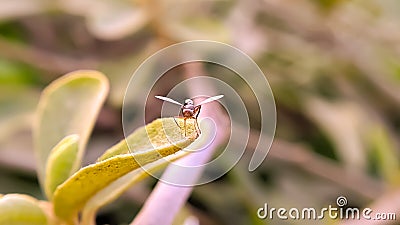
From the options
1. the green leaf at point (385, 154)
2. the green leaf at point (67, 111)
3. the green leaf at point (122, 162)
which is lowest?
the green leaf at point (122, 162)

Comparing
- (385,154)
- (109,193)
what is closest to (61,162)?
(109,193)

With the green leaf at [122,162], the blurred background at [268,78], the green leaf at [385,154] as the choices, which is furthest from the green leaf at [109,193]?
the green leaf at [385,154]

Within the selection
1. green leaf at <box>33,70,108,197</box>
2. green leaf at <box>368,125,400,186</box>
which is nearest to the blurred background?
green leaf at <box>368,125,400,186</box>

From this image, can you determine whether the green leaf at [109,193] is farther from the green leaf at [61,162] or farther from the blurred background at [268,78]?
the blurred background at [268,78]

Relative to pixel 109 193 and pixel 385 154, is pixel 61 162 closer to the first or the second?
pixel 109 193

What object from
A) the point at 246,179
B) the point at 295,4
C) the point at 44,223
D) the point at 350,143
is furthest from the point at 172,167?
the point at 295,4

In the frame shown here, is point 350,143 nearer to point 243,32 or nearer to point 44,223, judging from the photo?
point 243,32
